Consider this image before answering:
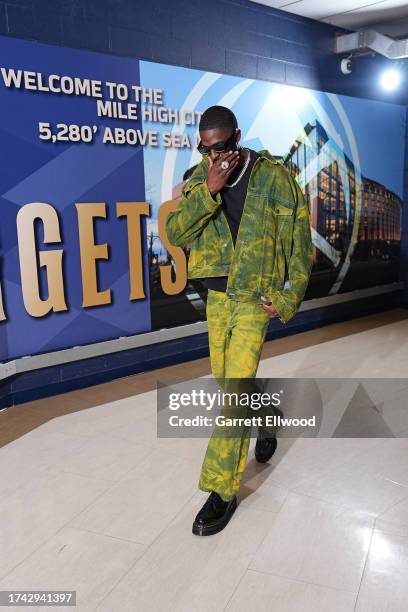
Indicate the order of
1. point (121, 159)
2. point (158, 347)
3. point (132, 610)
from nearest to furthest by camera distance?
point (132, 610) < point (121, 159) < point (158, 347)

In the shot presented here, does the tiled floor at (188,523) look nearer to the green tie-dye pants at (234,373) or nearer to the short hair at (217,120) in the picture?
the green tie-dye pants at (234,373)

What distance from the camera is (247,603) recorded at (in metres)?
1.72

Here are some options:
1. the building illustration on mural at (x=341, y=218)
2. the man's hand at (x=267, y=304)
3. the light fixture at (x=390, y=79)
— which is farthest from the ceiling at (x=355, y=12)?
the man's hand at (x=267, y=304)

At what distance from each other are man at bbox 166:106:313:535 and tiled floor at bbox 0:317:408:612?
0.65ft

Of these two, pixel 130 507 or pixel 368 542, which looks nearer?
pixel 368 542

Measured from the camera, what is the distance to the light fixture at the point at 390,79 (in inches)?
219

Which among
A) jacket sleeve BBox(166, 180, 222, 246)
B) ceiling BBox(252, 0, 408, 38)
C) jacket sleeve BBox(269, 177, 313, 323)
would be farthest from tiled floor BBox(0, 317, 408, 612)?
ceiling BBox(252, 0, 408, 38)

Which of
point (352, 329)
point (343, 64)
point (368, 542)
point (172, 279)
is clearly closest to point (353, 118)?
point (343, 64)

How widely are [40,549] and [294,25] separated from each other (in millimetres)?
4542

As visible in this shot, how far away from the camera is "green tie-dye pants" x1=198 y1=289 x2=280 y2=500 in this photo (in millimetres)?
2033

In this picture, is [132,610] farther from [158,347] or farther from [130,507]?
[158,347]

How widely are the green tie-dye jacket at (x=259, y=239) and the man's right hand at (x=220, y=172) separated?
0.35 feet

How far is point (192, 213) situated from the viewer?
1.91 meters

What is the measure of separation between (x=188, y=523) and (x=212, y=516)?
0.41ft
